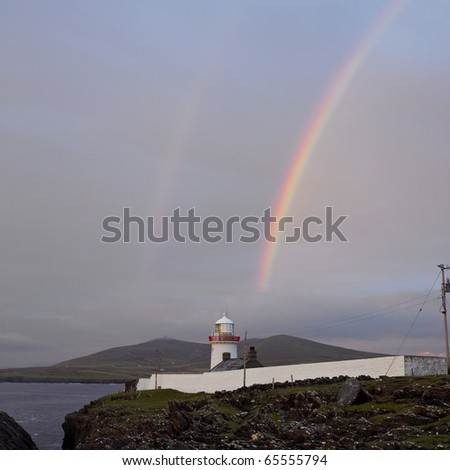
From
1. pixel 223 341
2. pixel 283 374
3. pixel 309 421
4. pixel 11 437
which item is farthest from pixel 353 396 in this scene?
pixel 223 341

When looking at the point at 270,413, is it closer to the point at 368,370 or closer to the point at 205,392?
the point at 368,370

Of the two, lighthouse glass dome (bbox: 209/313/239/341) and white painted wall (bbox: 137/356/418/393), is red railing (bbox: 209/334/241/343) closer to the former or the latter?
lighthouse glass dome (bbox: 209/313/239/341)

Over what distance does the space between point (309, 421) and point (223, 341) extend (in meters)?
58.4

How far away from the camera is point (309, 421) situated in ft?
121

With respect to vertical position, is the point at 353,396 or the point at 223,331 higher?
the point at 223,331

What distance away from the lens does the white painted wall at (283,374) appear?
175 ft

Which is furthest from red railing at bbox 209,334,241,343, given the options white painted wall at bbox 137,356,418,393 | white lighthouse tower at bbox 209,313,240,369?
white painted wall at bbox 137,356,418,393

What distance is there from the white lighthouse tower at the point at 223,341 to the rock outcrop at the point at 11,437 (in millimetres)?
41950

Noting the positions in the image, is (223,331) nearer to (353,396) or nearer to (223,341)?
(223,341)

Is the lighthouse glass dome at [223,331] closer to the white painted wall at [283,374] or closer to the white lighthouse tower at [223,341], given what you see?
the white lighthouse tower at [223,341]

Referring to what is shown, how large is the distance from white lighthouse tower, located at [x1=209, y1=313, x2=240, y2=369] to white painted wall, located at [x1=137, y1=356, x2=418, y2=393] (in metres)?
13.8
